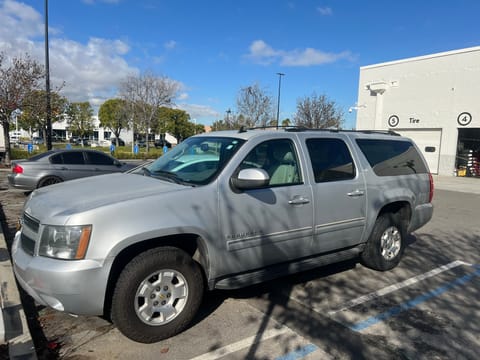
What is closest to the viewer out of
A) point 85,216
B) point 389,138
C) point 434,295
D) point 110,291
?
point 85,216

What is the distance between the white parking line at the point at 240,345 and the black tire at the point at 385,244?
199cm

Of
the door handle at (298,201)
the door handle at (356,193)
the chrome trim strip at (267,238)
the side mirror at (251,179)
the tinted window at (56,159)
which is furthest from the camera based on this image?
the tinted window at (56,159)

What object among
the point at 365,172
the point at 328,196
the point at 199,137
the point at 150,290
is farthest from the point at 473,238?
the point at 150,290

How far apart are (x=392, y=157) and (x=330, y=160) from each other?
1328mm

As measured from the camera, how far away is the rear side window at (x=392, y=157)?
16.0 feet

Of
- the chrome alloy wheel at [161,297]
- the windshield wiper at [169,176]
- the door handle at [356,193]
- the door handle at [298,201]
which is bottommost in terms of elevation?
the chrome alloy wheel at [161,297]

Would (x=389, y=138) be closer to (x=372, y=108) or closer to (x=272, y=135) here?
(x=272, y=135)

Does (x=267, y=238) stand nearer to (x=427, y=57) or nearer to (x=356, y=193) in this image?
(x=356, y=193)

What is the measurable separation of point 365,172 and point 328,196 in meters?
0.83

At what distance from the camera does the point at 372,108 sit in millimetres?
26125

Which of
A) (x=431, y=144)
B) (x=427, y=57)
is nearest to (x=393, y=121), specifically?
(x=431, y=144)

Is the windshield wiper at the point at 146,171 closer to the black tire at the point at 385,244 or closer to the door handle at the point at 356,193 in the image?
the door handle at the point at 356,193

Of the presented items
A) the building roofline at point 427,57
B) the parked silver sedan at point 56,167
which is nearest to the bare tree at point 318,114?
the building roofline at point 427,57

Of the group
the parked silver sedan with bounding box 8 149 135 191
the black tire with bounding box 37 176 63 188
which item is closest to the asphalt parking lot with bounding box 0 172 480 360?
the black tire with bounding box 37 176 63 188
